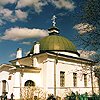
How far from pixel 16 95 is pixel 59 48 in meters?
8.83

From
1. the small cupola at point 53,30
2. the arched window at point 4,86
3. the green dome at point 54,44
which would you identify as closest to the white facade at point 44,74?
the arched window at point 4,86

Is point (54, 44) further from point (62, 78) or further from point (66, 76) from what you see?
A: point (62, 78)

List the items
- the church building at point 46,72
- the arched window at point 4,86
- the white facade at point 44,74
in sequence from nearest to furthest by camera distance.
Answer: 1. the white facade at point 44,74
2. the church building at point 46,72
3. the arched window at point 4,86

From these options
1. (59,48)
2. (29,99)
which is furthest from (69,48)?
(29,99)

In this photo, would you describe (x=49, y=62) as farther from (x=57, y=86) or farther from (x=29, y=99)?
(x=29, y=99)

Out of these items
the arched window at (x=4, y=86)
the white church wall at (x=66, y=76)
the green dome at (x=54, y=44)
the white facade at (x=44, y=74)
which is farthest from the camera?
the green dome at (x=54, y=44)

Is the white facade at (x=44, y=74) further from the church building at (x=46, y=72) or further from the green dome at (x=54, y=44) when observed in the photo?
the green dome at (x=54, y=44)

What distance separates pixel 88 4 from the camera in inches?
433

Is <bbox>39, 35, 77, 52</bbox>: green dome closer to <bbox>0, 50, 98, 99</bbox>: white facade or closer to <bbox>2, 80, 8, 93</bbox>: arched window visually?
<bbox>0, 50, 98, 99</bbox>: white facade

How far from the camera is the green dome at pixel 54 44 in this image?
30350mm

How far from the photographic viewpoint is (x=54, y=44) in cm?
3058

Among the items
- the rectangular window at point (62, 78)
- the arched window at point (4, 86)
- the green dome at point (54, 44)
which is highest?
the green dome at point (54, 44)

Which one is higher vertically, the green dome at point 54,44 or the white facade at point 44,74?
the green dome at point 54,44

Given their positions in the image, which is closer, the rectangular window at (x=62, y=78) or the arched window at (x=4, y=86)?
the arched window at (x=4, y=86)
